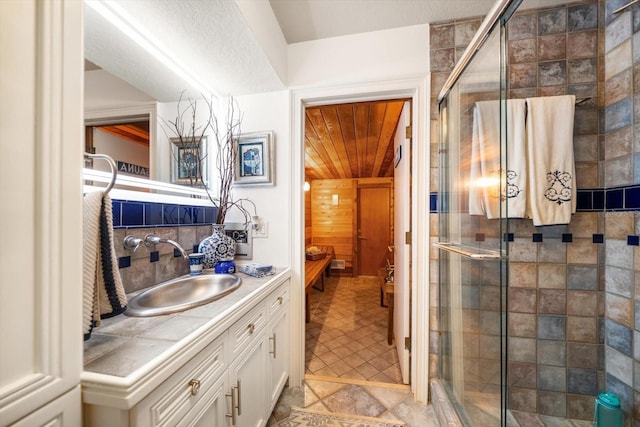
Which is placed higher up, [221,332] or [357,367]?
[221,332]

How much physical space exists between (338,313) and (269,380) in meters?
1.91

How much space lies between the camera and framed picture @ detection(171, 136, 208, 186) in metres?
1.45

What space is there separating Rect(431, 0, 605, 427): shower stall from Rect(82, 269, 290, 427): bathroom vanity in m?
1.06

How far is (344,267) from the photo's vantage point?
507 centimetres

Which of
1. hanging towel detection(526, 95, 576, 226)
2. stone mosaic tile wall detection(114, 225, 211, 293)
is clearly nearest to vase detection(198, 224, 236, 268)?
stone mosaic tile wall detection(114, 225, 211, 293)

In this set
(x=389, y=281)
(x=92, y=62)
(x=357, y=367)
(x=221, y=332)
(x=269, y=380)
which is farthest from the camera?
(x=389, y=281)

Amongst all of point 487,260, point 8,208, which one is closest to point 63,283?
point 8,208

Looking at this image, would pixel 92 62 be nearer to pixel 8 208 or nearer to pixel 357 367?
pixel 8 208

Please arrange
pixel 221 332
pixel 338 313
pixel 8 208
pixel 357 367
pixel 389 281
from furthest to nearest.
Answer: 1. pixel 338 313
2. pixel 389 281
3. pixel 357 367
4. pixel 221 332
5. pixel 8 208

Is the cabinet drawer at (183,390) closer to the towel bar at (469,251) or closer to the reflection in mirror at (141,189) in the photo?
the reflection in mirror at (141,189)

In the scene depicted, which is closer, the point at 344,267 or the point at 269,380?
the point at 269,380

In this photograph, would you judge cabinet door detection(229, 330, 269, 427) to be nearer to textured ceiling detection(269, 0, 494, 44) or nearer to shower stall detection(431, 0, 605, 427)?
shower stall detection(431, 0, 605, 427)

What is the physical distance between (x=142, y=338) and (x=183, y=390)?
0.19 m

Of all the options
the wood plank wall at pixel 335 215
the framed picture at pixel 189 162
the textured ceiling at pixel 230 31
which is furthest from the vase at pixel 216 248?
the wood plank wall at pixel 335 215
